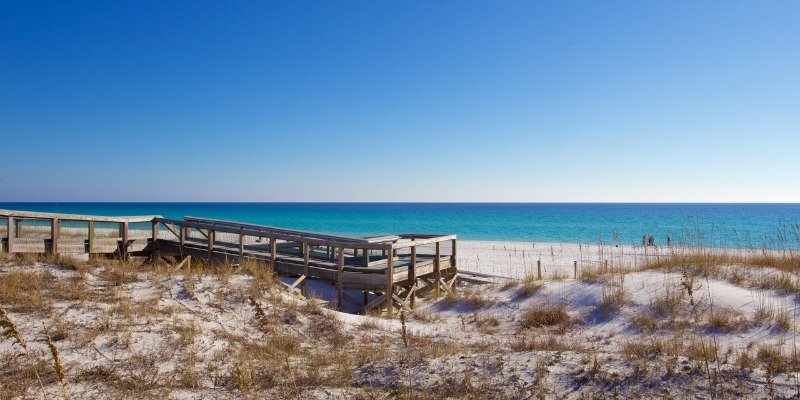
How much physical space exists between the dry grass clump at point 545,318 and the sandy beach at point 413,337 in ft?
0.14

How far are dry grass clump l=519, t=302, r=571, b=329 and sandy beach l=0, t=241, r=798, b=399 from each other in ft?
0.14

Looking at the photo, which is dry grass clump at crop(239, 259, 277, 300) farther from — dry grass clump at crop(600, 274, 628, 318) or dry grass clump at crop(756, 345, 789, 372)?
dry grass clump at crop(756, 345, 789, 372)

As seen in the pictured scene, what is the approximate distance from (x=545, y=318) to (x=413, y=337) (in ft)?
11.0

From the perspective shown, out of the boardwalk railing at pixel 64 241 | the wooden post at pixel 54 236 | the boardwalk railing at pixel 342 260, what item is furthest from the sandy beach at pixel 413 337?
the boardwalk railing at pixel 342 260

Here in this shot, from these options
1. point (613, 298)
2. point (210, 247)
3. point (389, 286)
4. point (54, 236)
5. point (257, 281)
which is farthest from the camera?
point (210, 247)

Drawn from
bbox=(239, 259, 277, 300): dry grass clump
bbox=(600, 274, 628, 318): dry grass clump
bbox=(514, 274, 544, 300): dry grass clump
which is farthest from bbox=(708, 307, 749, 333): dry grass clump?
bbox=(239, 259, 277, 300): dry grass clump

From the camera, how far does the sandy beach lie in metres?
4.83

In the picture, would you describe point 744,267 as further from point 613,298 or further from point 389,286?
point 389,286

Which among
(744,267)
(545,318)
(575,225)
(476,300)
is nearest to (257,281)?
(476,300)

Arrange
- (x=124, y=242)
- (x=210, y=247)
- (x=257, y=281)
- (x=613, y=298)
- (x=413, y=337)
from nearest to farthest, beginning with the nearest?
(x=413, y=337), (x=257, y=281), (x=613, y=298), (x=124, y=242), (x=210, y=247)

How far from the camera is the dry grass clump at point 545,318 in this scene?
9367mm

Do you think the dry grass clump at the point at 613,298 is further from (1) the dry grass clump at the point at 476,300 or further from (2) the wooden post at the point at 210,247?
(2) the wooden post at the point at 210,247

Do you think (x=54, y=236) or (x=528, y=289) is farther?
(x=528, y=289)

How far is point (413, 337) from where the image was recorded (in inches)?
308
